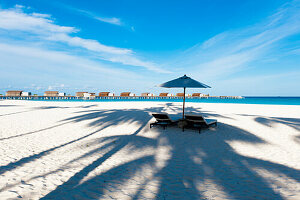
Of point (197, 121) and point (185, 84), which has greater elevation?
point (185, 84)

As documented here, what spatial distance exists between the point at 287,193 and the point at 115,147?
14.3 feet

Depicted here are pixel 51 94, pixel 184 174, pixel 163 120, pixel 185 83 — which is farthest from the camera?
pixel 51 94

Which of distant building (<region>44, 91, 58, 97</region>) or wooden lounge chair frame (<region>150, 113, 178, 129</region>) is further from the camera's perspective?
distant building (<region>44, 91, 58, 97</region>)

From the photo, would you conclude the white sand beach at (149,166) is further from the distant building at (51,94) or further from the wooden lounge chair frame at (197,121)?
the distant building at (51,94)

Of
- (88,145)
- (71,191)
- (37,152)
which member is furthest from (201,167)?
(37,152)

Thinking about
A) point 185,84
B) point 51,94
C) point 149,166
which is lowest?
point 149,166

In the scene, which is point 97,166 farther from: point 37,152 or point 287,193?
point 287,193

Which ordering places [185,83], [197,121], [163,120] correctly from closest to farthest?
[197,121] → [185,83] → [163,120]

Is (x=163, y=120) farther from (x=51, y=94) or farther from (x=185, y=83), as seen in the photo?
(x=51, y=94)

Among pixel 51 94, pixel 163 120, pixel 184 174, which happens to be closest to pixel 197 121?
pixel 163 120

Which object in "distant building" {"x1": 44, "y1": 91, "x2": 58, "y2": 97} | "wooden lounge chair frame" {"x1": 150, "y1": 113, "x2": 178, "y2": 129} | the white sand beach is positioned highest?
"distant building" {"x1": 44, "y1": 91, "x2": 58, "y2": 97}

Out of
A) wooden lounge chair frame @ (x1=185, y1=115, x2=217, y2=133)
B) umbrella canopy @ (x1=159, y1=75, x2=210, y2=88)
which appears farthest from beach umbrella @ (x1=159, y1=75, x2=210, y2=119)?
wooden lounge chair frame @ (x1=185, y1=115, x2=217, y2=133)

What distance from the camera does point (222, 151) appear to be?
15.9ft

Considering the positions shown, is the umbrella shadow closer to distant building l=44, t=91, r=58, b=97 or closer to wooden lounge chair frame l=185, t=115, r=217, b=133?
wooden lounge chair frame l=185, t=115, r=217, b=133
